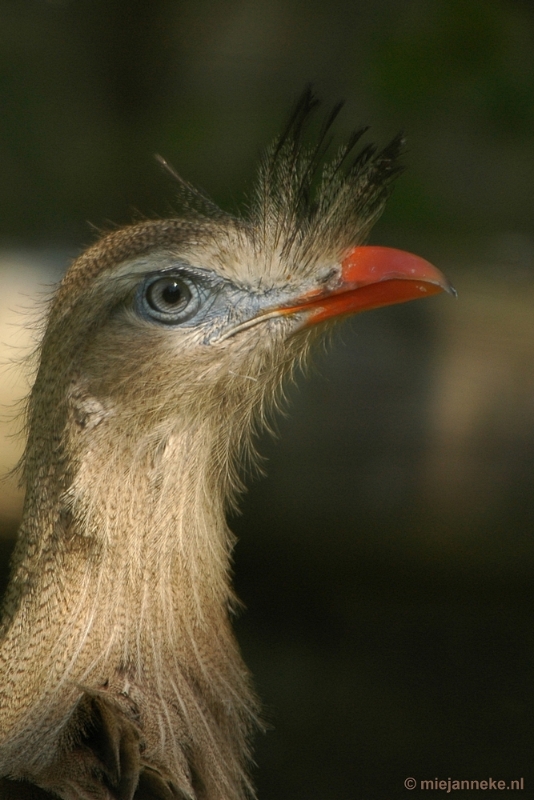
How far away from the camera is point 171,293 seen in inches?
57.7

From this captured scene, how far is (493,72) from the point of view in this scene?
2.43 metres

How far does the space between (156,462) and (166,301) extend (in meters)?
0.28

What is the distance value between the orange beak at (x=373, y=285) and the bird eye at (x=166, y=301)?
7.1 inches

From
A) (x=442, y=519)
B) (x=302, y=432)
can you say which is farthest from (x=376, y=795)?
(x=302, y=432)

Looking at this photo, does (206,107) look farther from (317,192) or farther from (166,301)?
(166,301)

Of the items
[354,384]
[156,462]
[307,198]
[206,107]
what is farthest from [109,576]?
[206,107]

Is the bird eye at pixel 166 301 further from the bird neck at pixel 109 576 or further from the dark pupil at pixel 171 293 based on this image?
the bird neck at pixel 109 576

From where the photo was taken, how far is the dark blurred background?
306 centimetres

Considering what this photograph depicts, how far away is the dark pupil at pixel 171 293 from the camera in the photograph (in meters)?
1.47

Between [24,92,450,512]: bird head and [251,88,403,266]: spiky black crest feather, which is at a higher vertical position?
[251,88,403,266]: spiky black crest feather

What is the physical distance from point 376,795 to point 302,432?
1.32 meters

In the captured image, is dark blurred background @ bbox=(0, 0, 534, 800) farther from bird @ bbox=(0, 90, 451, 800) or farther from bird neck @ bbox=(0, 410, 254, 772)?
bird neck @ bbox=(0, 410, 254, 772)

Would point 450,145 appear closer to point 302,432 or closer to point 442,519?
point 302,432

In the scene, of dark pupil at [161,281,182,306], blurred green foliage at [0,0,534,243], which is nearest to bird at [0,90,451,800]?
dark pupil at [161,281,182,306]
